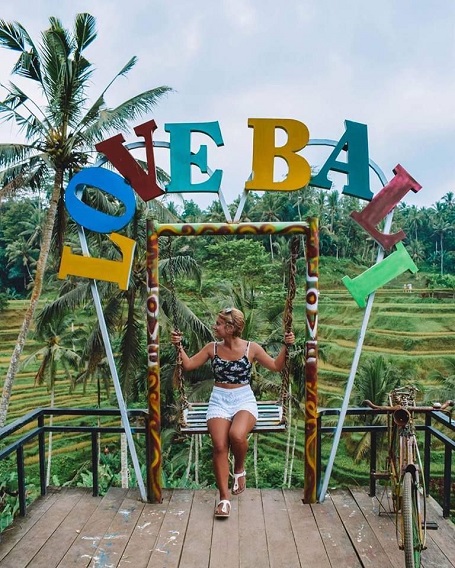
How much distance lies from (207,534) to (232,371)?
3.12ft

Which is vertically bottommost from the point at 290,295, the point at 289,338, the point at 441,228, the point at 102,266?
the point at 289,338

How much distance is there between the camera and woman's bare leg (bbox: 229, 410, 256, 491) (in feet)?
10.8

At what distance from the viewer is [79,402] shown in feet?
86.2

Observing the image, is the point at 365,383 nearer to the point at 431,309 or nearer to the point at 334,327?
the point at 334,327

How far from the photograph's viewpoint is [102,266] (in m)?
3.62

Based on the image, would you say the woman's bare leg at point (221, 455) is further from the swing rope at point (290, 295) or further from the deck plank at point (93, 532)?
the deck plank at point (93, 532)

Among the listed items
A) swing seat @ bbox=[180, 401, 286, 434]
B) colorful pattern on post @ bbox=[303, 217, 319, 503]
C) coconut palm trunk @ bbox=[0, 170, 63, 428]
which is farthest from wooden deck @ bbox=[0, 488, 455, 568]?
coconut palm trunk @ bbox=[0, 170, 63, 428]

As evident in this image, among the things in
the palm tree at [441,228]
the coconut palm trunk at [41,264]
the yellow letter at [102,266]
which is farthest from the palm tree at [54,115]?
the palm tree at [441,228]

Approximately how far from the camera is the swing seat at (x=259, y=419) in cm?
346

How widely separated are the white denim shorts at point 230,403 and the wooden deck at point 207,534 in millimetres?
562

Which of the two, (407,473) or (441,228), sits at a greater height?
(441,228)

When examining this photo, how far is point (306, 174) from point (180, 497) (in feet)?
7.24

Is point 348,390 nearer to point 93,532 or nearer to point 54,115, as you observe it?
point 93,532

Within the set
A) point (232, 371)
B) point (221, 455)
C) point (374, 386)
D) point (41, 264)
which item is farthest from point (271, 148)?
point (374, 386)
